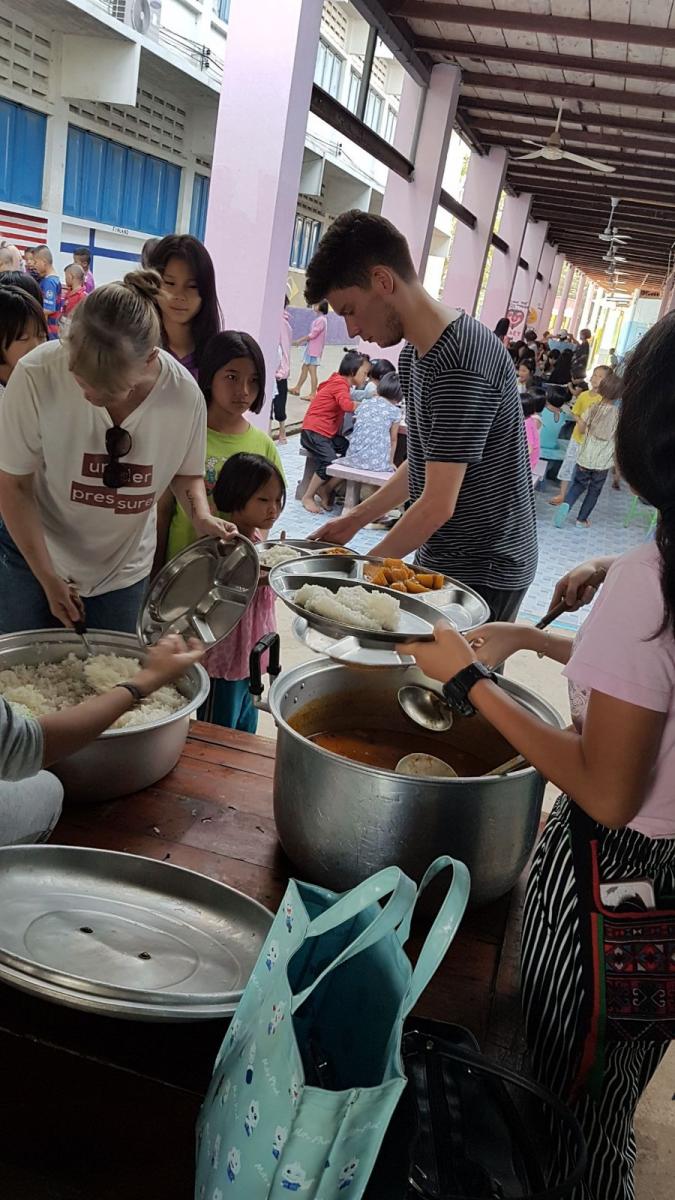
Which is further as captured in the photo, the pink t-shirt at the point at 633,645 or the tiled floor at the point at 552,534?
the tiled floor at the point at 552,534

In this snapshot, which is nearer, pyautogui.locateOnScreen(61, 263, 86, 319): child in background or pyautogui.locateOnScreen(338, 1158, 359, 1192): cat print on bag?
pyautogui.locateOnScreen(338, 1158, 359, 1192): cat print on bag

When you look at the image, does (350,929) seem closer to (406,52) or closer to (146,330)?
(146,330)

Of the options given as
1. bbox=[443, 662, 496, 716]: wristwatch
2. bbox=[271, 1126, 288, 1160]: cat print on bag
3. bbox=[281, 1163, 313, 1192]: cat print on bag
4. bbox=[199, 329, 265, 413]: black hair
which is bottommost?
bbox=[281, 1163, 313, 1192]: cat print on bag

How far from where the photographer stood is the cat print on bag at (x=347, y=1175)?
2.56ft

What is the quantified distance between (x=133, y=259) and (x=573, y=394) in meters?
7.56

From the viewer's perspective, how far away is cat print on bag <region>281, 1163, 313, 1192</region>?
775mm

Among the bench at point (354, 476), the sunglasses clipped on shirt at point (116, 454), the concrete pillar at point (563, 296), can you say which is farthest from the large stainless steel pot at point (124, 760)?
the concrete pillar at point (563, 296)

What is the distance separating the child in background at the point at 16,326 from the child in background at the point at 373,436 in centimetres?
491

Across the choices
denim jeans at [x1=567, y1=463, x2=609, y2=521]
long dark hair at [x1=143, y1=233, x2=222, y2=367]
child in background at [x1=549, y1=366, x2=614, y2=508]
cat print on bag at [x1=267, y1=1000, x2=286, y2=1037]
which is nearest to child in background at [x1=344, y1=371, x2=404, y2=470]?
child in background at [x1=549, y1=366, x2=614, y2=508]

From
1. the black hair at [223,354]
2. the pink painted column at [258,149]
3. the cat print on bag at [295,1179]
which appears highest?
the pink painted column at [258,149]

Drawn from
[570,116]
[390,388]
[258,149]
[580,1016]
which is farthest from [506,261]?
[580,1016]

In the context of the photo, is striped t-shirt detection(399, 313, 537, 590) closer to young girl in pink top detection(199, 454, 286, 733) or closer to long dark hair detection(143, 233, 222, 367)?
young girl in pink top detection(199, 454, 286, 733)

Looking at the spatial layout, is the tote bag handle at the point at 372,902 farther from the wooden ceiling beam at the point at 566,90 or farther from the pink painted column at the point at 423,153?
the wooden ceiling beam at the point at 566,90

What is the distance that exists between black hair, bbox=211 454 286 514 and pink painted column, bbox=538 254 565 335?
2357cm
